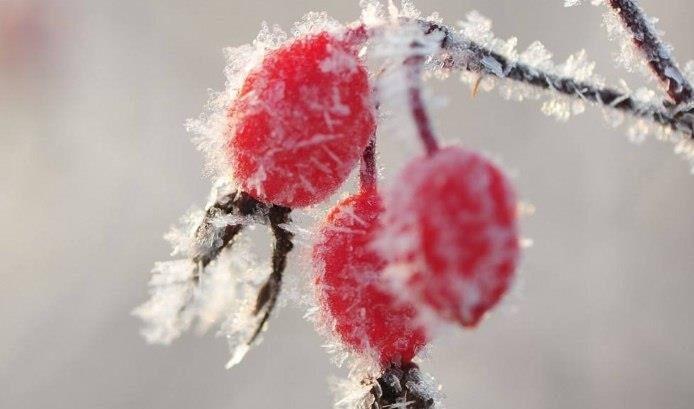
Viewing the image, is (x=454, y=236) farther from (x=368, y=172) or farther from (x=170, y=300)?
(x=170, y=300)

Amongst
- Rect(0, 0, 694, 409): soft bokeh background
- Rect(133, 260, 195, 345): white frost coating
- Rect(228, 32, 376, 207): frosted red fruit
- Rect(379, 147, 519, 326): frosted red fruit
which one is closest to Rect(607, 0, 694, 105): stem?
Rect(228, 32, 376, 207): frosted red fruit

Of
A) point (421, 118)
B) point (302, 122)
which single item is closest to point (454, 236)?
point (421, 118)

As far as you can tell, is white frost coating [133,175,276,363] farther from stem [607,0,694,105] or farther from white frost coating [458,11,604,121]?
stem [607,0,694,105]

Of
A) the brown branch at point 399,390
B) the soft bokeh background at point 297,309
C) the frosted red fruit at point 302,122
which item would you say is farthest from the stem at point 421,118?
the soft bokeh background at point 297,309

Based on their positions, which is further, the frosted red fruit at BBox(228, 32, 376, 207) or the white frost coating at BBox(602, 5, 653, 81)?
the white frost coating at BBox(602, 5, 653, 81)

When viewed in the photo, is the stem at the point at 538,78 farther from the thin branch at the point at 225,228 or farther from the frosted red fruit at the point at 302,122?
the thin branch at the point at 225,228

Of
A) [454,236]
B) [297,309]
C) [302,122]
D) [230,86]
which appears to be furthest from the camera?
[297,309]

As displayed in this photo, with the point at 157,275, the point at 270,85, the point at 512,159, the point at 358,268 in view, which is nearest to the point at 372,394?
the point at 358,268
